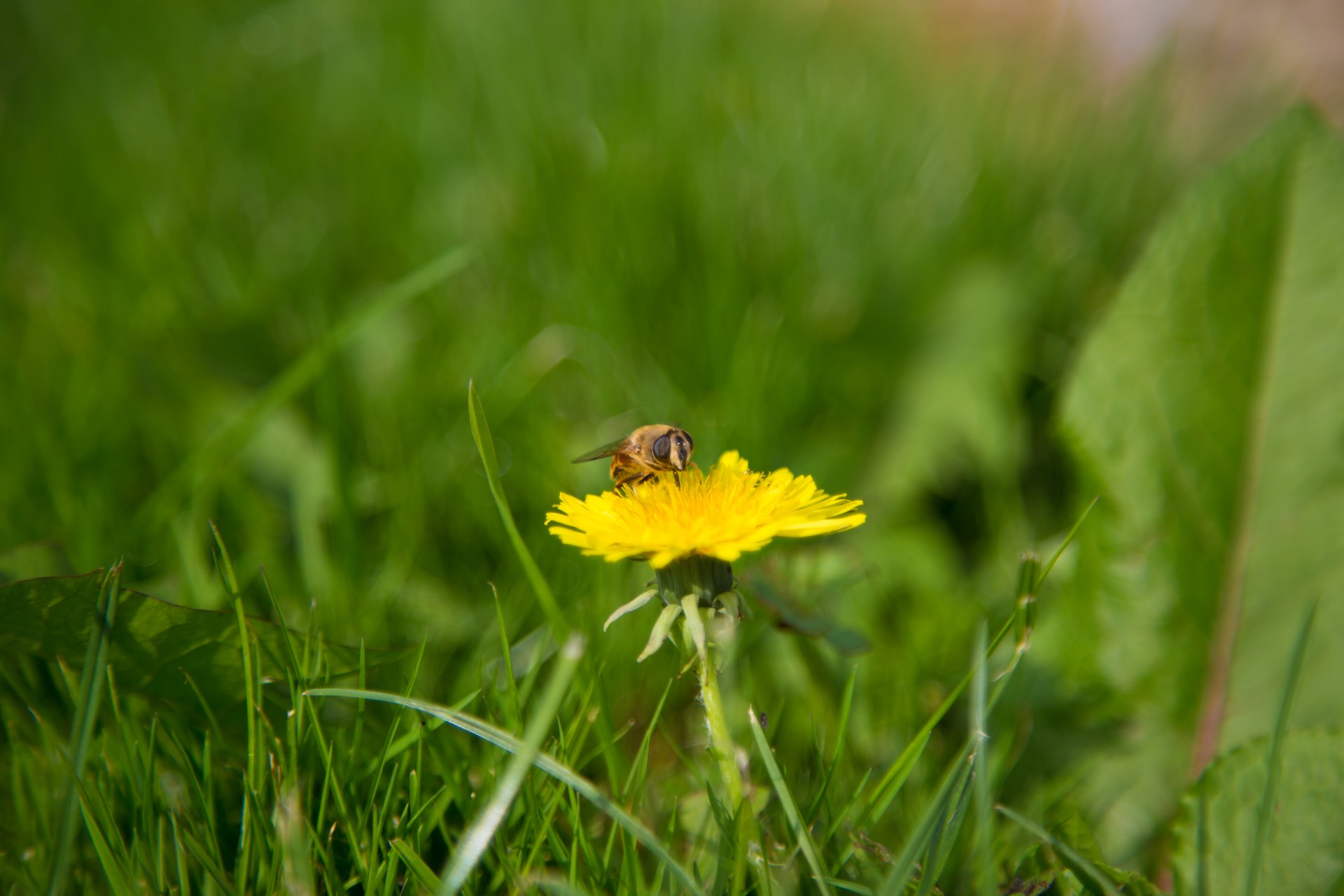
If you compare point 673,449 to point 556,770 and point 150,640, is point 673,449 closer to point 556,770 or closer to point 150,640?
point 556,770

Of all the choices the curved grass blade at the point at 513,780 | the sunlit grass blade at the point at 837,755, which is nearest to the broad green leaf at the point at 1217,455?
the sunlit grass blade at the point at 837,755

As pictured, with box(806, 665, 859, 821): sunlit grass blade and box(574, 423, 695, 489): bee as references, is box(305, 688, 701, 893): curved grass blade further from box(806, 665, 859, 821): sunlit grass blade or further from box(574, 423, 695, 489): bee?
box(574, 423, 695, 489): bee

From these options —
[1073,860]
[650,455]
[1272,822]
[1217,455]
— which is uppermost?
[650,455]

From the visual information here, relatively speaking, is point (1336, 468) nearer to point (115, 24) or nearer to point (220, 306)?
point (220, 306)

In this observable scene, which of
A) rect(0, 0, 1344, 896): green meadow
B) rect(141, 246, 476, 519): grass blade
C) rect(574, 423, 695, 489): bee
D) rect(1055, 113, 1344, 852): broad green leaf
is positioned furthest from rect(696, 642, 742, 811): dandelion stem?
rect(141, 246, 476, 519): grass blade

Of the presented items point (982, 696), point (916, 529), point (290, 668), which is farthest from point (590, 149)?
→ point (982, 696)

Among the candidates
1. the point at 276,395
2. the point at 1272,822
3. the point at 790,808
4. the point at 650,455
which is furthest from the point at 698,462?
the point at 1272,822

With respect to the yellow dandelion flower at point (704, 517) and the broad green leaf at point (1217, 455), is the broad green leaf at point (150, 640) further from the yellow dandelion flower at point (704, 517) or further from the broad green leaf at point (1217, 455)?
the broad green leaf at point (1217, 455)

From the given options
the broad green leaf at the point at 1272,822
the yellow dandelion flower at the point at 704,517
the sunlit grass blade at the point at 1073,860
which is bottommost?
the broad green leaf at the point at 1272,822
